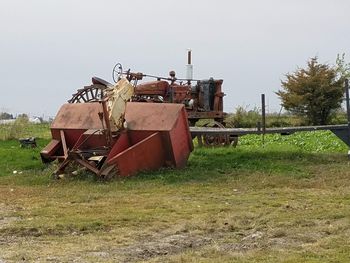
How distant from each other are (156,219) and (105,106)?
463cm

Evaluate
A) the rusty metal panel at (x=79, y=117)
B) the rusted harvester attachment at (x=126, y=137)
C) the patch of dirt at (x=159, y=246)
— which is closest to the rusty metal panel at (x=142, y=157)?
the rusted harvester attachment at (x=126, y=137)

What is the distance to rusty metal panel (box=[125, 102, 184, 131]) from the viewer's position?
12.6 metres

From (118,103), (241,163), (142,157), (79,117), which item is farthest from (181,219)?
(79,117)

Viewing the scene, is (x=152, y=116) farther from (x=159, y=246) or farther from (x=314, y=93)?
(x=314, y=93)

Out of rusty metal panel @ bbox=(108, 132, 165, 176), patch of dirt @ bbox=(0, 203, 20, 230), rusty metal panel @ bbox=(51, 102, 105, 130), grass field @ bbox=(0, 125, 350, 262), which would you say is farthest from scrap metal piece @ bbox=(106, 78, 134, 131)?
patch of dirt @ bbox=(0, 203, 20, 230)

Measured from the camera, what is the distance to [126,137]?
12.6 m

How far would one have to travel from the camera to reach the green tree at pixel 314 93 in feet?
102

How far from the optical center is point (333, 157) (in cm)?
1460

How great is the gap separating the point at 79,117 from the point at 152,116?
1.93m

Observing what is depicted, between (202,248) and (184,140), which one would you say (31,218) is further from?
(184,140)

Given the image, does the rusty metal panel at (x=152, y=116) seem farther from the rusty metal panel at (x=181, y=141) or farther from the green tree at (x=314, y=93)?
the green tree at (x=314, y=93)

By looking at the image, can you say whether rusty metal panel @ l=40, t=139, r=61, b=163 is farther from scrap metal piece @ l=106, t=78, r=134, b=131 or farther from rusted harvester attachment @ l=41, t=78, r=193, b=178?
scrap metal piece @ l=106, t=78, r=134, b=131

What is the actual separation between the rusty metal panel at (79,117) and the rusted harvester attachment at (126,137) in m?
0.02

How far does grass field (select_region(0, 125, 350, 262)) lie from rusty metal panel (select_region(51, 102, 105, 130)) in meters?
1.04
